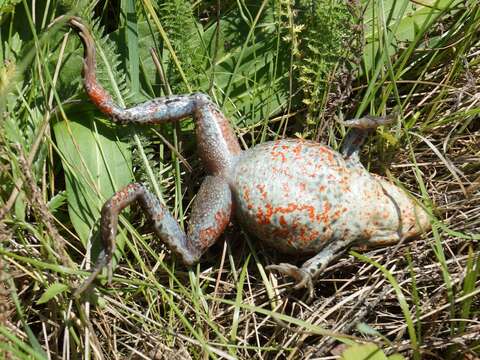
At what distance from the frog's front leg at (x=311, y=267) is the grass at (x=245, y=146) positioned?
0.36 ft

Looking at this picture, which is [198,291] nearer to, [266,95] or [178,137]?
[178,137]

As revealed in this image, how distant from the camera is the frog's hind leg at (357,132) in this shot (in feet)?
11.3

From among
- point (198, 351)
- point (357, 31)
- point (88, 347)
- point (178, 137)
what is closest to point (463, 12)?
point (357, 31)

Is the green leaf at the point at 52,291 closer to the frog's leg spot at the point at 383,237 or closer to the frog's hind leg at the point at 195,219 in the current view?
the frog's hind leg at the point at 195,219

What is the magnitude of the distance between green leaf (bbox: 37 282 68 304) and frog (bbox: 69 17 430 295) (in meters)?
0.19

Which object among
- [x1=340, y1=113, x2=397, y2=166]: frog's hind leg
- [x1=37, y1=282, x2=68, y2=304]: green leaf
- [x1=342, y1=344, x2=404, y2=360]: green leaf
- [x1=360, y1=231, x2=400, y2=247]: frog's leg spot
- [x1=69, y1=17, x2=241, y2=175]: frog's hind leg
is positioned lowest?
[x1=342, y1=344, x2=404, y2=360]: green leaf

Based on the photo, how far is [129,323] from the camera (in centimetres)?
320

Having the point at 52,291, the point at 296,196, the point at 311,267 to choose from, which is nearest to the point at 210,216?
the point at 296,196

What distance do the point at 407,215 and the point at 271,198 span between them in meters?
0.76

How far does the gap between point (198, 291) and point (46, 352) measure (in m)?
0.83

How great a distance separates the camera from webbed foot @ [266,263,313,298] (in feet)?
10.5

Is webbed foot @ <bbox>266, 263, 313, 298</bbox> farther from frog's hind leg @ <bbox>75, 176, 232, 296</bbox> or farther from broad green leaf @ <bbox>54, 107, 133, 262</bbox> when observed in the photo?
broad green leaf @ <bbox>54, 107, 133, 262</bbox>

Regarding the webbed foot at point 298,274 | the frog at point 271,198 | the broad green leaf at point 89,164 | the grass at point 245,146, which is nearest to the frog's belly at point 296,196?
the frog at point 271,198

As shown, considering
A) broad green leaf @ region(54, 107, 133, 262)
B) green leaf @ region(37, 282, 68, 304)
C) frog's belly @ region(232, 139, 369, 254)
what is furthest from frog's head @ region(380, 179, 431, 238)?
green leaf @ region(37, 282, 68, 304)
